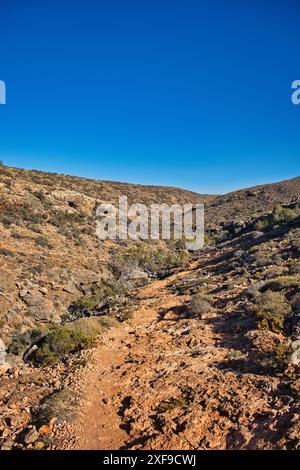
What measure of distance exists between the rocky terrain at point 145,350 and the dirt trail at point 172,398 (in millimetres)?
25

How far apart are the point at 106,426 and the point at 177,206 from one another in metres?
47.8

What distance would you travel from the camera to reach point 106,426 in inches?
267

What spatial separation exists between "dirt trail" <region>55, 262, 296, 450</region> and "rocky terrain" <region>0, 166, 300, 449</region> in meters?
0.02

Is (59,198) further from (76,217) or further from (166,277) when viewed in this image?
(166,277)

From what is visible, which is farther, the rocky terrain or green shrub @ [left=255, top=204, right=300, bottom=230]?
green shrub @ [left=255, top=204, right=300, bottom=230]

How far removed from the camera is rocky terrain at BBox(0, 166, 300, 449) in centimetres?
639

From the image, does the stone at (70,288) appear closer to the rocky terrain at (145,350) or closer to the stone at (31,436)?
the rocky terrain at (145,350)

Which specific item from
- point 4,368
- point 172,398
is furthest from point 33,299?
point 172,398

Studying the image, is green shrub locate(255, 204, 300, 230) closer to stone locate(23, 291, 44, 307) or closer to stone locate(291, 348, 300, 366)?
stone locate(23, 291, 44, 307)

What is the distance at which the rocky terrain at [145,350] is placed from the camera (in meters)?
6.39

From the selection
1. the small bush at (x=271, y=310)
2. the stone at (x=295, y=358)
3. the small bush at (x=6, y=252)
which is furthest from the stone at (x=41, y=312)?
the stone at (x=295, y=358)

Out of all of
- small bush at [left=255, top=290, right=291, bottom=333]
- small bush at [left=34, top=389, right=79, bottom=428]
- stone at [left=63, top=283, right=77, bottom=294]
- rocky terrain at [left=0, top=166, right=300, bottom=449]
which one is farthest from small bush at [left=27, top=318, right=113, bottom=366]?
stone at [left=63, top=283, right=77, bottom=294]

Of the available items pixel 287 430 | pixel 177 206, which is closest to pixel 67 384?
pixel 287 430
